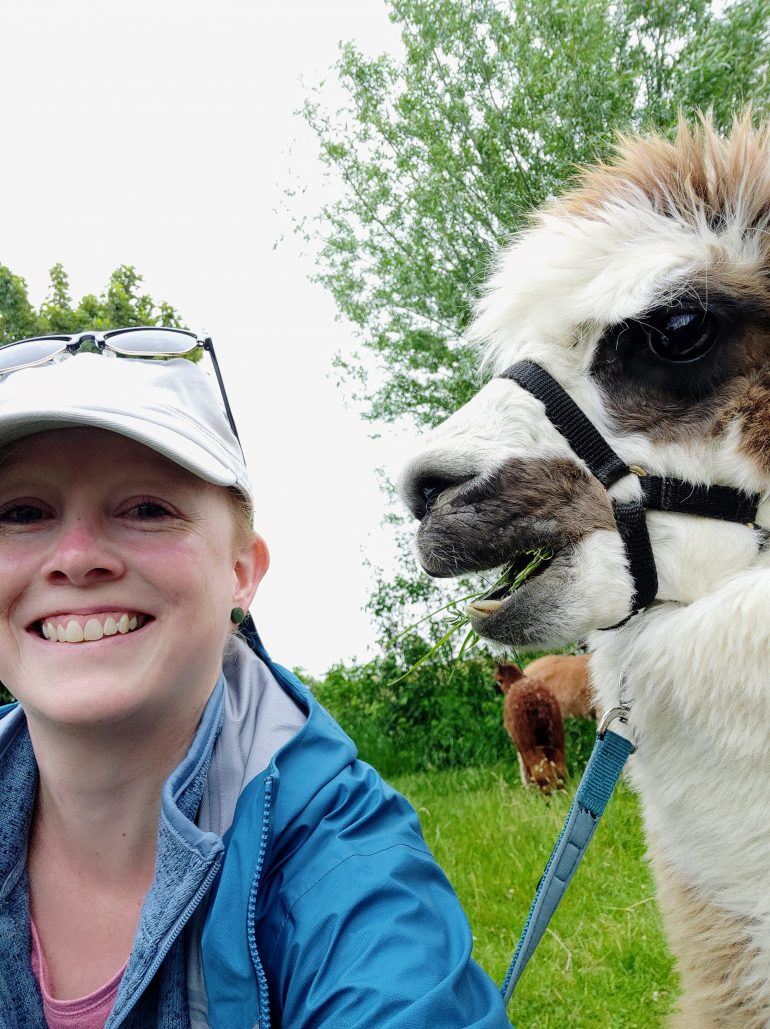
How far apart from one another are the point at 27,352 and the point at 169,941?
105 cm

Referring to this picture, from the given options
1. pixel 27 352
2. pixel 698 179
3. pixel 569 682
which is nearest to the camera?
pixel 27 352

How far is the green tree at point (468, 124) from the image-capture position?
24.9 ft

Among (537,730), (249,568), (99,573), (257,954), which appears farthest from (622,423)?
(537,730)

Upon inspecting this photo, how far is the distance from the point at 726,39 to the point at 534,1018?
7.81m

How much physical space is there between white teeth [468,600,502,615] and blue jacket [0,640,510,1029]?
0.49 meters

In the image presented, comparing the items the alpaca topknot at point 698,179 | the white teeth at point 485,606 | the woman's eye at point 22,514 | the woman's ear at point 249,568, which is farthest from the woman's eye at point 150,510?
the alpaca topknot at point 698,179

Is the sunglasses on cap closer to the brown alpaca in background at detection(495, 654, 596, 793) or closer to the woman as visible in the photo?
the woman

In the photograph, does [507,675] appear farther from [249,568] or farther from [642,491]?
[249,568]

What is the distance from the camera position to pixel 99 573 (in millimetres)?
1460

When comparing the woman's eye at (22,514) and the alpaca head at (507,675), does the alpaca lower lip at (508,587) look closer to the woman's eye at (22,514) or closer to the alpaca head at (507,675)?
the woman's eye at (22,514)

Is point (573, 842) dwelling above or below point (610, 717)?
below

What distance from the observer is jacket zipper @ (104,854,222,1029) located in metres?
1.33

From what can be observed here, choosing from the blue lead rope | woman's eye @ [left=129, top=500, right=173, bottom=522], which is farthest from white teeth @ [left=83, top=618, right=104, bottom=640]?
the blue lead rope

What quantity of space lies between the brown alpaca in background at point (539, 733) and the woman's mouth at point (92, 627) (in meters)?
4.63
